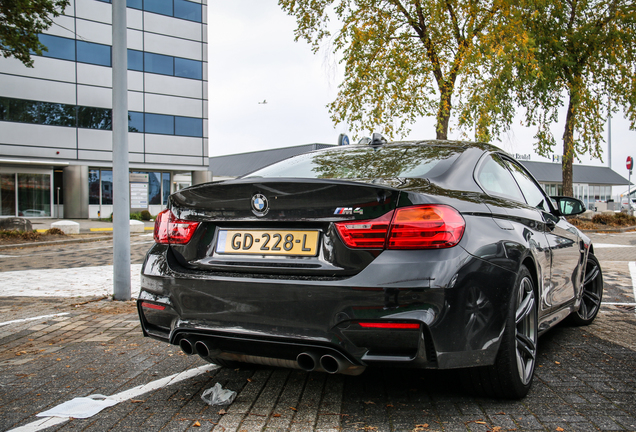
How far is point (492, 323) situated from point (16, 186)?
3077 centimetres

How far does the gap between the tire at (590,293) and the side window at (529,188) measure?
40.6 inches

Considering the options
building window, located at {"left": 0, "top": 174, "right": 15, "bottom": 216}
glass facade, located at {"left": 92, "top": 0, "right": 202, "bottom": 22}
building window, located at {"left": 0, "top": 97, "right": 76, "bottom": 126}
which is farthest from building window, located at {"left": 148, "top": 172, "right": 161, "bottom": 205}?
glass facade, located at {"left": 92, "top": 0, "right": 202, "bottom": 22}

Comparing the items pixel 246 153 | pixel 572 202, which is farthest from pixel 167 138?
pixel 246 153

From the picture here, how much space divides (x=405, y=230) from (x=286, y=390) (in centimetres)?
132

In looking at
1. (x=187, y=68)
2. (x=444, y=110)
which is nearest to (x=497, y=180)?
(x=444, y=110)

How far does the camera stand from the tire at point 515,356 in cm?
270

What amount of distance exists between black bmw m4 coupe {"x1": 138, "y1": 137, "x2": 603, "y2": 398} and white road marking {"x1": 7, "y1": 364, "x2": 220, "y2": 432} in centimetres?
40

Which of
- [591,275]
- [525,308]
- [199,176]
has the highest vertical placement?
[199,176]

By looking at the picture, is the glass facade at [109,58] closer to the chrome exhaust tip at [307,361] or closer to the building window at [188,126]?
the building window at [188,126]

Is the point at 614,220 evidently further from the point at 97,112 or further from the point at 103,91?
the point at 103,91

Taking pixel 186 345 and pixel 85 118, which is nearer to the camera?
pixel 186 345

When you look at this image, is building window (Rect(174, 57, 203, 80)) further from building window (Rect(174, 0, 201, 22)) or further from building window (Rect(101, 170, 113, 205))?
building window (Rect(101, 170, 113, 205))

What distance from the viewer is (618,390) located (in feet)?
10.0

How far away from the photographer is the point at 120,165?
6.42 metres
